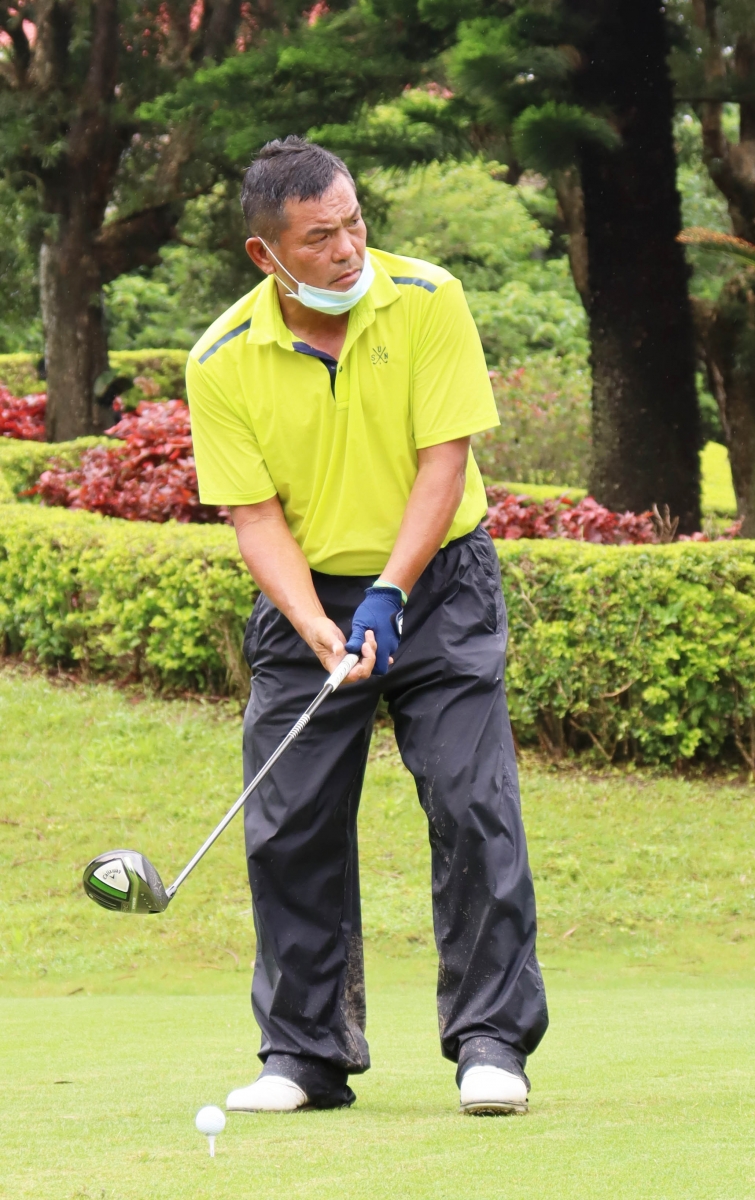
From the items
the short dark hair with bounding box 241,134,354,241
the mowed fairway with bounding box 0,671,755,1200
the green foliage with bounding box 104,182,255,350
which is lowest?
the mowed fairway with bounding box 0,671,755,1200

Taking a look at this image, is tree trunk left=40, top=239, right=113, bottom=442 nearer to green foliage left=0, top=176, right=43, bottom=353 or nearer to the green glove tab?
green foliage left=0, top=176, right=43, bottom=353

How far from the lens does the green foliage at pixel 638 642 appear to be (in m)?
7.81

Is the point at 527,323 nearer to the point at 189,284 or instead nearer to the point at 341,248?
the point at 189,284

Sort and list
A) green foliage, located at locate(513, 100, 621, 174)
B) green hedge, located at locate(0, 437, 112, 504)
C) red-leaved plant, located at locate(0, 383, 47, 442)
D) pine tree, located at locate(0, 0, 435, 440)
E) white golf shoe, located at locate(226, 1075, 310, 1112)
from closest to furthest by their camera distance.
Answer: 1. white golf shoe, located at locate(226, 1075, 310, 1112)
2. green foliage, located at locate(513, 100, 621, 174)
3. green hedge, located at locate(0, 437, 112, 504)
4. pine tree, located at locate(0, 0, 435, 440)
5. red-leaved plant, located at locate(0, 383, 47, 442)

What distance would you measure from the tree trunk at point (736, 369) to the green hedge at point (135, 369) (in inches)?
300

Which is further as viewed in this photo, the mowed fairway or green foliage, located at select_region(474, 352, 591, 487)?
green foliage, located at select_region(474, 352, 591, 487)

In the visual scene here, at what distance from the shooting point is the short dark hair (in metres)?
3.58

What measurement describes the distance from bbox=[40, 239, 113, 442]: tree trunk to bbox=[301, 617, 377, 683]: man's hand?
1216 cm

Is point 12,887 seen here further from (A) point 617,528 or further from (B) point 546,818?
(A) point 617,528

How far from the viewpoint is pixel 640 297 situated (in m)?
9.99

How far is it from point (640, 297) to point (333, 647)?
22.9 ft

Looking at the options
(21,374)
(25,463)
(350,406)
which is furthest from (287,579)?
(21,374)

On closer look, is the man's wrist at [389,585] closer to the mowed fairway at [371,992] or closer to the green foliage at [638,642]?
the mowed fairway at [371,992]

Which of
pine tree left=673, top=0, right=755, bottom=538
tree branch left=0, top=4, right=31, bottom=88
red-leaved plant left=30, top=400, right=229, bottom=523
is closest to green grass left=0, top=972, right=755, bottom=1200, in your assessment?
red-leaved plant left=30, top=400, right=229, bottom=523
